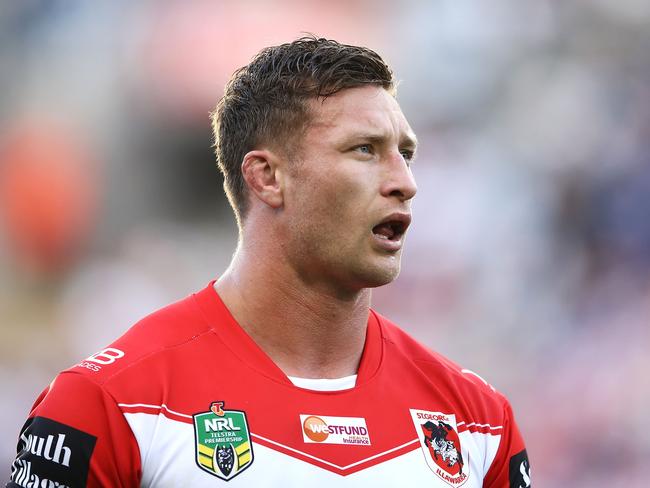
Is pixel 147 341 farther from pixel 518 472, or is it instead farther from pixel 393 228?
pixel 518 472

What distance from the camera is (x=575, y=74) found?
967 cm

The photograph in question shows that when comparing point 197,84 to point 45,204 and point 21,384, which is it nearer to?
point 45,204

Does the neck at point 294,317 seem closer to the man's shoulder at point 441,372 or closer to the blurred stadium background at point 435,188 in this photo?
the man's shoulder at point 441,372

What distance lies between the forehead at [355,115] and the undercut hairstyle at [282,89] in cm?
3

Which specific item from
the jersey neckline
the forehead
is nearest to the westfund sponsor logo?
the jersey neckline

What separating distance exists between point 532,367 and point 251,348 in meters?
5.74

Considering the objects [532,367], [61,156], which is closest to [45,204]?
[61,156]

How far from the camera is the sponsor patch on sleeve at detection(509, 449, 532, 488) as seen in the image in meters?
3.32

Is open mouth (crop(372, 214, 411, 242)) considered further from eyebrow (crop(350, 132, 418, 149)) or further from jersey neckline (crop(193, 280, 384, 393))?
jersey neckline (crop(193, 280, 384, 393))

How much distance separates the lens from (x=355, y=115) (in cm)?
316

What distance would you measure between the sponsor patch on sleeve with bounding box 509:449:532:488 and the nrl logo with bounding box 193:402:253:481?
0.97m

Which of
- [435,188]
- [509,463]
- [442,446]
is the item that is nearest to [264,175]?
[442,446]

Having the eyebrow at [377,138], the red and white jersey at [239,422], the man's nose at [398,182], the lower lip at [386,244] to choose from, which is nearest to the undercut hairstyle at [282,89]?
the eyebrow at [377,138]

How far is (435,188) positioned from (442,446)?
19.9 feet
